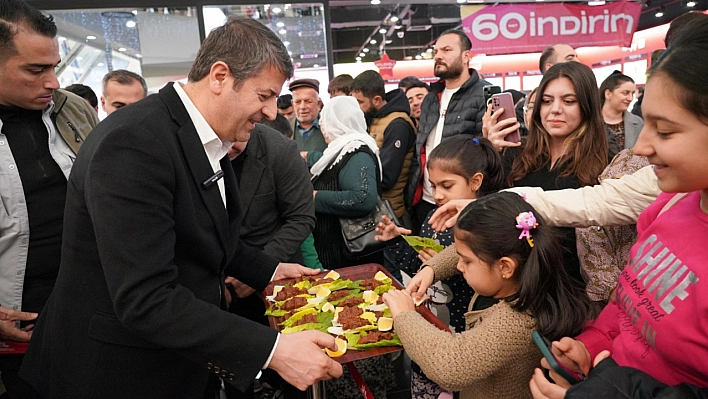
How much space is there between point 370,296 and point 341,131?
5.05 ft

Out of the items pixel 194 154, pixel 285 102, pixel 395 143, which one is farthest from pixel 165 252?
pixel 285 102

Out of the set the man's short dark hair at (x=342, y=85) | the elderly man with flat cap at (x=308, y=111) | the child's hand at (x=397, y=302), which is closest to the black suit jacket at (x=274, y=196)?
the child's hand at (x=397, y=302)

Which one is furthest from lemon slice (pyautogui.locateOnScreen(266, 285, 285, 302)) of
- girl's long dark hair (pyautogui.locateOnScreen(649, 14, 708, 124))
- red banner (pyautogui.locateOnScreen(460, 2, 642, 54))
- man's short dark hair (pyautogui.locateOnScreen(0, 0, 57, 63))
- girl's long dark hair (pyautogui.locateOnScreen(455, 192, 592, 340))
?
red banner (pyautogui.locateOnScreen(460, 2, 642, 54))

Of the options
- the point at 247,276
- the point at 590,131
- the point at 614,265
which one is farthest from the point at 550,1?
the point at 247,276

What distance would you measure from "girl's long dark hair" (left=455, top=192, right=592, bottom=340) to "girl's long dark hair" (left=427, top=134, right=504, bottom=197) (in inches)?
23.6

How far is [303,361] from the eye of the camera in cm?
122

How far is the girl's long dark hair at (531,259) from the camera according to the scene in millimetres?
1357

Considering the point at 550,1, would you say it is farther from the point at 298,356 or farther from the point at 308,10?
the point at 298,356

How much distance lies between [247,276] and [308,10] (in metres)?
4.30

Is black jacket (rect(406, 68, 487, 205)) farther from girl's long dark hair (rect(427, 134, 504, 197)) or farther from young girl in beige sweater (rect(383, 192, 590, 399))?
young girl in beige sweater (rect(383, 192, 590, 399))

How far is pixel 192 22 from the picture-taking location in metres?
5.21

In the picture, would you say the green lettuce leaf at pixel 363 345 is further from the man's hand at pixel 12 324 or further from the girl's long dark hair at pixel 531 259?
the man's hand at pixel 12 324

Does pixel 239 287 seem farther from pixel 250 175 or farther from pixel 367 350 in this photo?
pixel 367 350

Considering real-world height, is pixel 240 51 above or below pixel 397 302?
above
